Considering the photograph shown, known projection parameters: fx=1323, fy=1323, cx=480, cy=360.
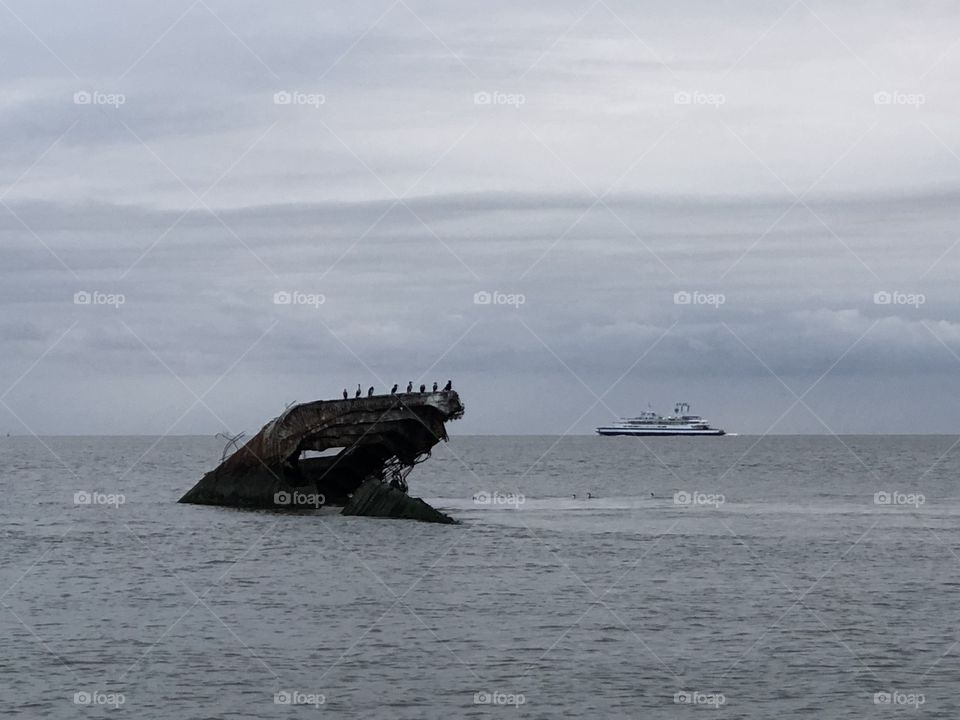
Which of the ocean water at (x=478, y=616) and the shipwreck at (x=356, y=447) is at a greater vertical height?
the shipwreck at (x=356, y=447)

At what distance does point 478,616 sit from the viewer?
89.4ft

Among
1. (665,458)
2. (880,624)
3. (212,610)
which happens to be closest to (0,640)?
(212,610)

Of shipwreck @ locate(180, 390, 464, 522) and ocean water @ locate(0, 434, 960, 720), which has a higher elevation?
shipwreck @ locate(180, 390, 464, 522)

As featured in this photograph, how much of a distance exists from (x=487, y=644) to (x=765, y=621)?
631 centimetres

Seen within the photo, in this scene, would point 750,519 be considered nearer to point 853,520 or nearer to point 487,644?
point 853,520

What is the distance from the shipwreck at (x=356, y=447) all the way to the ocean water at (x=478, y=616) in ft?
3.58

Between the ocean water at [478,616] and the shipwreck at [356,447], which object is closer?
the ocean water at [478,616]

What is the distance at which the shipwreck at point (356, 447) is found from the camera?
143 ft

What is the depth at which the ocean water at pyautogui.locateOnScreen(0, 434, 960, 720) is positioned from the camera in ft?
67.1

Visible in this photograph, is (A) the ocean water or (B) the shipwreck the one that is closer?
(A) the ocean water

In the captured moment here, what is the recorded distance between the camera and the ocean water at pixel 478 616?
20.4 metres

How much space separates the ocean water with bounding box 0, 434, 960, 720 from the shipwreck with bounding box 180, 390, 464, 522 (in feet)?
3.58

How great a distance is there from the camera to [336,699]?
20.2 meters

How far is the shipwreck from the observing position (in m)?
43.7
